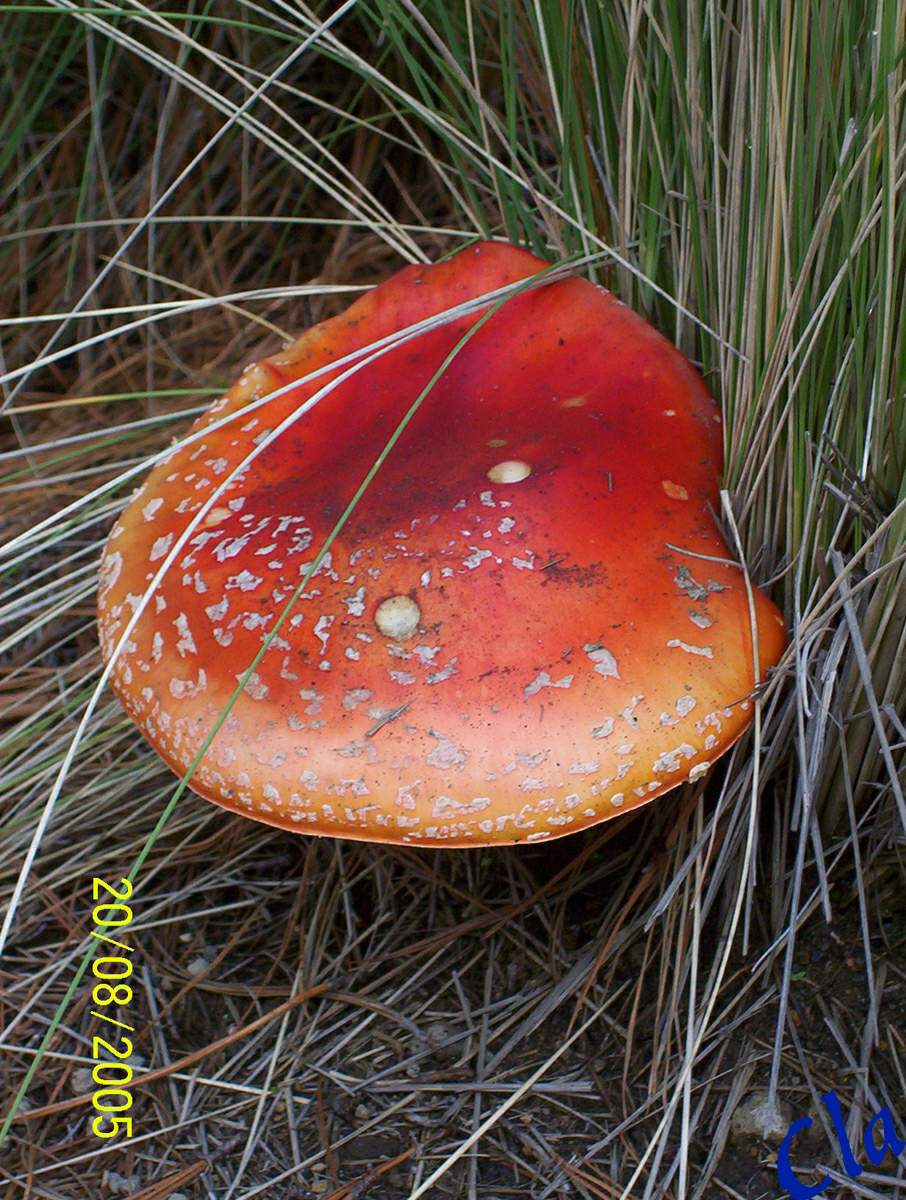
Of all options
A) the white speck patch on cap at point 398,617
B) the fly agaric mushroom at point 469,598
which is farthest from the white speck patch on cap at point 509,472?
the white speck patch on cap at point 398,617

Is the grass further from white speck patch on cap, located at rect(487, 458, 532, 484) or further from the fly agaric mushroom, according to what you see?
white speck patch on cap, located at rect(487, 458, 532, 484)

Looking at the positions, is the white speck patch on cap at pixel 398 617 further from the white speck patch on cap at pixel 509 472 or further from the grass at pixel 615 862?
the grass at pixel 615 862

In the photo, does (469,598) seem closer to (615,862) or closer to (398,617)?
(398,617)

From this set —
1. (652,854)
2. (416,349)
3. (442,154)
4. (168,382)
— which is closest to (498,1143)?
(652,854)

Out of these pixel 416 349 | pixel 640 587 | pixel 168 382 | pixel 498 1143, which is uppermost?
pixel 416 349

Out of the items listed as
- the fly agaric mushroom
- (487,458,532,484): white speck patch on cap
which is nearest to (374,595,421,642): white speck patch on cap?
the fly agaric mushroom

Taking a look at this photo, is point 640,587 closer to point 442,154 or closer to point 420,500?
point 420,500
